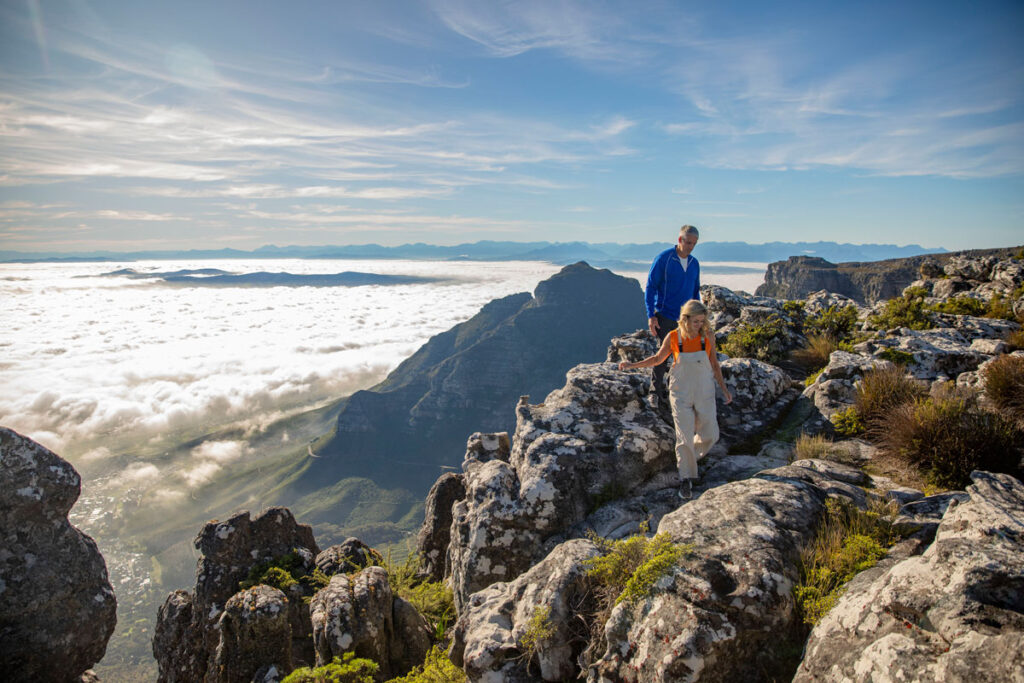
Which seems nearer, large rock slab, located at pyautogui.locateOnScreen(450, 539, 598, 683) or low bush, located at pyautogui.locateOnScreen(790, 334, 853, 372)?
large rock slab, located at pyautogui.locateOnScreen(450, 539, 598, 683)

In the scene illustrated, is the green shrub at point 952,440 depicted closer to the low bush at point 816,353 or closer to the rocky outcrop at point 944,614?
the rocky outcrop at point 944,614

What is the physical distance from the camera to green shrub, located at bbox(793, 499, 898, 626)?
17.5 feet

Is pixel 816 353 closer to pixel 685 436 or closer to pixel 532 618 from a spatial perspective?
pixel 685 436

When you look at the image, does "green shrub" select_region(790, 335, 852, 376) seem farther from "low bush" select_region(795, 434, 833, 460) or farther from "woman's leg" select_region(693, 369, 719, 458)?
"woman's leg" select_region(693, 369, 719, 458)

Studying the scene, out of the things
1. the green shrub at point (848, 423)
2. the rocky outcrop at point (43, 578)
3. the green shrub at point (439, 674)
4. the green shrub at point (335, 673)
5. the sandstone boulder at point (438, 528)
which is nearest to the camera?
the green shrub at point (439, 674)

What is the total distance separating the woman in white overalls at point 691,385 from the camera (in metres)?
9.18

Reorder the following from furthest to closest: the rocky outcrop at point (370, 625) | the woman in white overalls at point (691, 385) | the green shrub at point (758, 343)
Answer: the green shrub at point (758, 343) < the woman in white overalls at point (691, 385) < the rocky outcrop at point (370, 625)

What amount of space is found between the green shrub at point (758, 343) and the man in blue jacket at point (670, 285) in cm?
756

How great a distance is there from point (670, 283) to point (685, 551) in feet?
21.9

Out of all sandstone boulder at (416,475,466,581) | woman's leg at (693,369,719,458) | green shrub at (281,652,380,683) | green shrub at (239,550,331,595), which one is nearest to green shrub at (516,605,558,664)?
green shrub at (281,652,380,683)

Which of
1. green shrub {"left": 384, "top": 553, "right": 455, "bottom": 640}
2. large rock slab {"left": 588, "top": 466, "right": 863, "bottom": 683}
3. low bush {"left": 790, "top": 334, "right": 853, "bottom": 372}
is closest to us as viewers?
large rock slab {"left": 588, "top": 466, "right": 863, "bottom": 683}

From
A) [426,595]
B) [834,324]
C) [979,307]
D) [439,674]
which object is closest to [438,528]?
[426,595]

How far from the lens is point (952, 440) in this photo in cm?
823

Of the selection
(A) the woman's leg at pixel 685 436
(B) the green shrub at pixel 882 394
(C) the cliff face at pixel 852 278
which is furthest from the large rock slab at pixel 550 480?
(C) the cliff face at pixel 852 278
